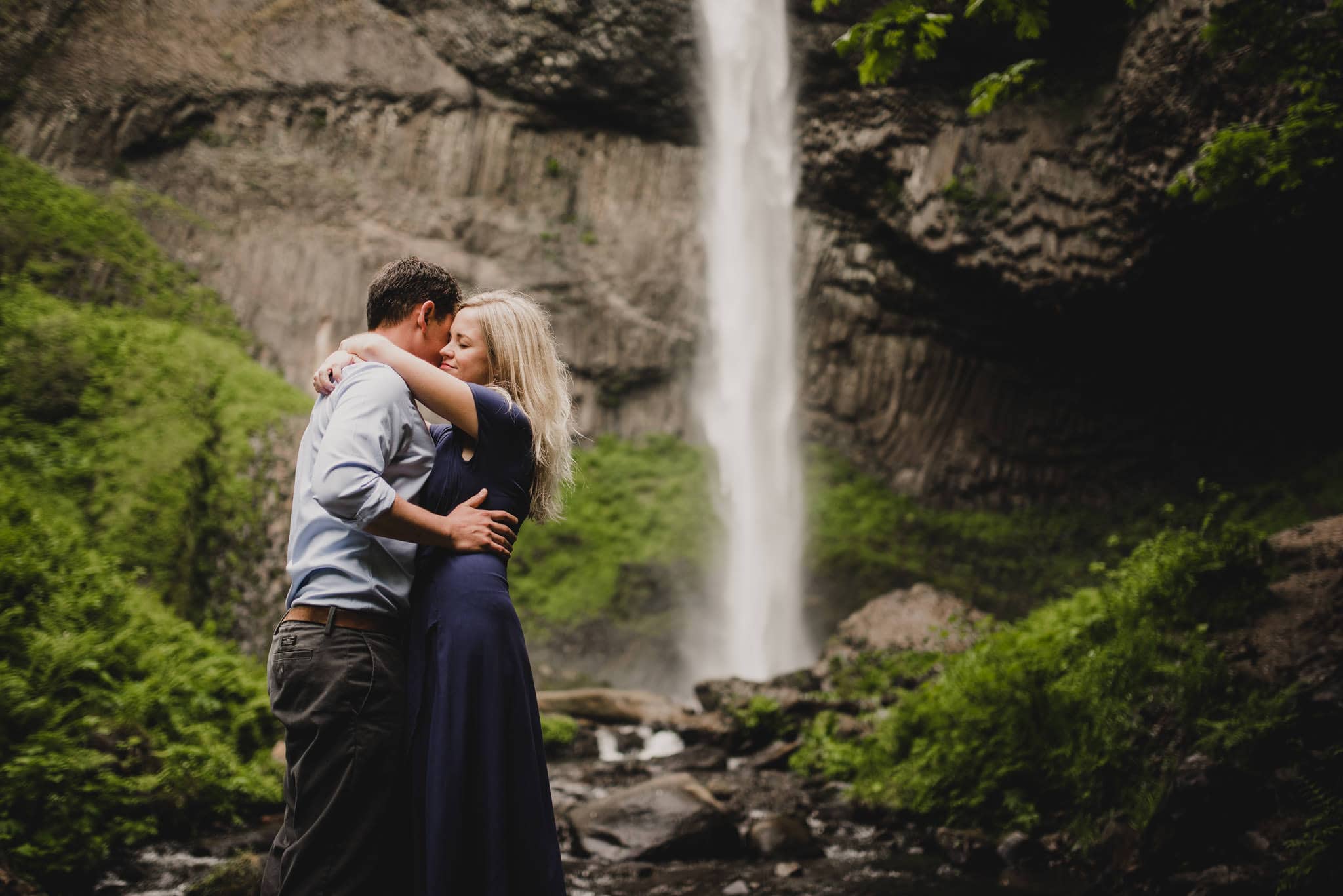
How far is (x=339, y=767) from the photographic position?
7.90 feet

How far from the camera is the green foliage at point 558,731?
11930 mm

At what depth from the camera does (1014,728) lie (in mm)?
6969

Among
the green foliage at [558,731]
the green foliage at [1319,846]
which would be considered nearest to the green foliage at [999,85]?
the green foliage at [1319,846]

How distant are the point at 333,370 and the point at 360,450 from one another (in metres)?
0.46

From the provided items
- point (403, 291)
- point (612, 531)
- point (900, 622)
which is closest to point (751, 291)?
point (612, 531)

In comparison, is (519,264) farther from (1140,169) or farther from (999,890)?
(999,890)

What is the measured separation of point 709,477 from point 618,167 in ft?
32.3

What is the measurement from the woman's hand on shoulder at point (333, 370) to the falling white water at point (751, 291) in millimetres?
20111

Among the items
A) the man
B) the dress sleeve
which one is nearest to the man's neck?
the man

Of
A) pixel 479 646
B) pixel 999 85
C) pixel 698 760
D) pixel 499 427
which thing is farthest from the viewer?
pixel 698 760

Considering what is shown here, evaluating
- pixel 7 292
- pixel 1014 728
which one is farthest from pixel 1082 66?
pixel 7 292

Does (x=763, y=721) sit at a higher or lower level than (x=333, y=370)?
lower

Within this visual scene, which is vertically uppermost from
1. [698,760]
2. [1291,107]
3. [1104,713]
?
[1291,107]

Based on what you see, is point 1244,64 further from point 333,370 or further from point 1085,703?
point 333,370
